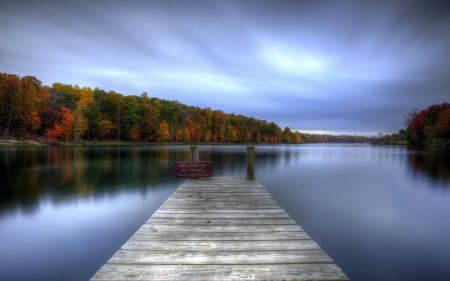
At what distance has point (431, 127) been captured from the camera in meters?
67.6

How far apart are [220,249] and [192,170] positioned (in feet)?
15.3

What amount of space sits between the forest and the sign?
76238mm

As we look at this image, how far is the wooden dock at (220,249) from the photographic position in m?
2.19

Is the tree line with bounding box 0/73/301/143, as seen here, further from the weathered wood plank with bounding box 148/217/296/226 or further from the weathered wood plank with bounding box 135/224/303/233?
the weathered wood plank with bounding box 135/224/303/233

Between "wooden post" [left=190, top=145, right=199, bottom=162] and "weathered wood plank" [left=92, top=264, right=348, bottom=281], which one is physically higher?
"wooden post" [left=190, top=145, right=199, bottom=162]

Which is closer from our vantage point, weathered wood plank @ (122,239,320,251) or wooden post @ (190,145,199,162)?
weathered wood plank @ (122,239,320,251)

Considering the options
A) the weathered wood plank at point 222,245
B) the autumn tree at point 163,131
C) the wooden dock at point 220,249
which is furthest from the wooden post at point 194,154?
the autumn tree at point 163,131

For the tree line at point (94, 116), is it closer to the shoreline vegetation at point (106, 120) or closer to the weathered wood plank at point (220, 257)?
the shoreline vegetation at point (106, 120)

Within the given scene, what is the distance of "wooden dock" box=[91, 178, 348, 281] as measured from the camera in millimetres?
2189

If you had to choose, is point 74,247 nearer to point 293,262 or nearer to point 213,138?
point 293,262

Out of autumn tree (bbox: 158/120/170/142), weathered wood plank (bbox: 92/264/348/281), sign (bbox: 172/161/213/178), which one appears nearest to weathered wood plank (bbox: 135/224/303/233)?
weathered wood plank (bbox: 92/264/348/281)

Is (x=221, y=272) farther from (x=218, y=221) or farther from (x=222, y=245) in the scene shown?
(x=218, y=221)

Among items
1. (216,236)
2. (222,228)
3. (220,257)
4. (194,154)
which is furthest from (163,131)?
(220,257)

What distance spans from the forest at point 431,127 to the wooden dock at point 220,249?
256 feet
